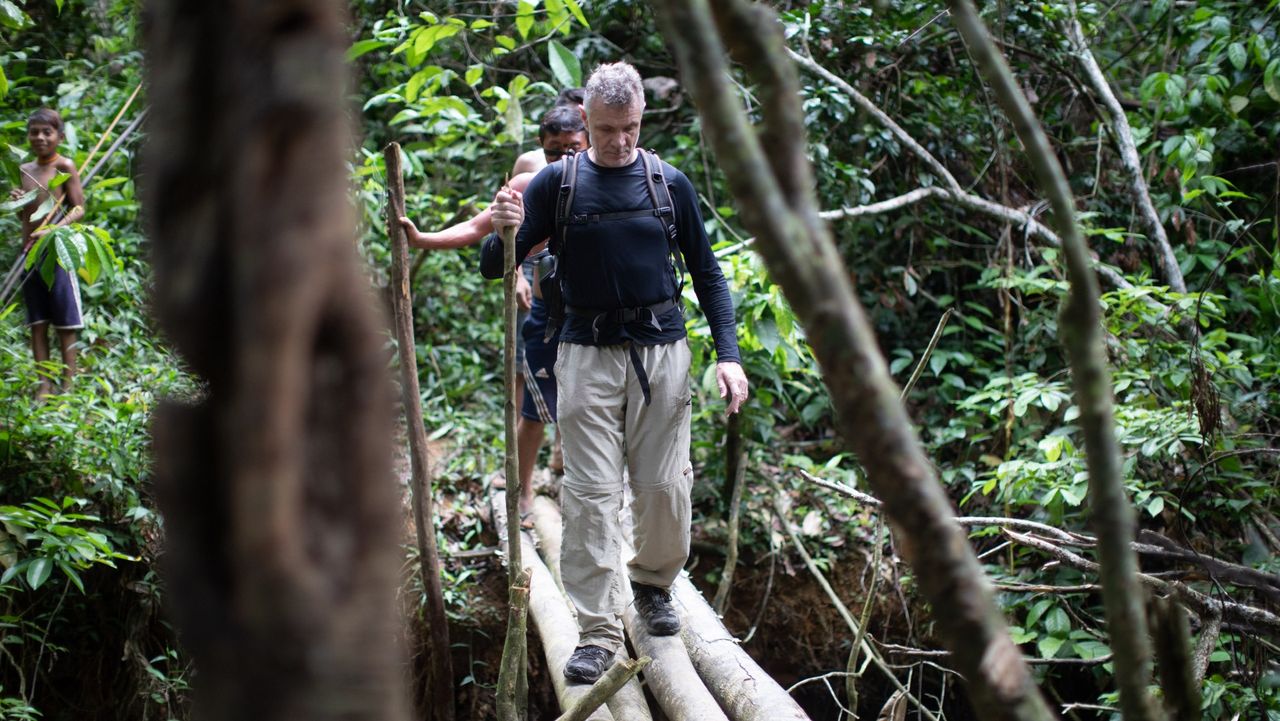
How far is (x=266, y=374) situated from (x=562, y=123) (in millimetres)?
3860

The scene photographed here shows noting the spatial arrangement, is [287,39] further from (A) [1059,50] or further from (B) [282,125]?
(A) [1059,50]

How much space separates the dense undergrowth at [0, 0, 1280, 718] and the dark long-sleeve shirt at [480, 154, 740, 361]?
0.82 metres

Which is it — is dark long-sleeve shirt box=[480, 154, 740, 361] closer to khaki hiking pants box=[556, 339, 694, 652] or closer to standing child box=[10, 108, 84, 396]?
khaki hiking pants box=[556, 339, 694, 652]

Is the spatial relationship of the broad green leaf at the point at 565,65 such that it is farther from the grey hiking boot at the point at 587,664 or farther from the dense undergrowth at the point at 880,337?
the grey hiking boot at the point at 587,664

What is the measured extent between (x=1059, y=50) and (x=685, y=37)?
20.4ft

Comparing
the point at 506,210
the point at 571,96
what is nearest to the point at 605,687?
the point at 506,210

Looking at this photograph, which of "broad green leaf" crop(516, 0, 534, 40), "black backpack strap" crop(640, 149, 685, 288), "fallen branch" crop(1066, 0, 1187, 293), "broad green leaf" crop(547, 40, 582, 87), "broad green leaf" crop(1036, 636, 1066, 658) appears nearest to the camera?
"black backpack strap" crop(640, 149, 685, 288)

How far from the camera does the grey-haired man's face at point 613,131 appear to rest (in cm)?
334

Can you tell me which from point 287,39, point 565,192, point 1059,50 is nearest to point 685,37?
point 287,39

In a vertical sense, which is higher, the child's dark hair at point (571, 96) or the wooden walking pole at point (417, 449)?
the child's dark hair at point (571, 96)

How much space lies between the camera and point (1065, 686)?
5.25 m

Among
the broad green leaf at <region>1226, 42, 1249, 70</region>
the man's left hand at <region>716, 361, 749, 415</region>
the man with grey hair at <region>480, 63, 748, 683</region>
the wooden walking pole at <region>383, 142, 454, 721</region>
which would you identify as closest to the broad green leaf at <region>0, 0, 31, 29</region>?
the wooden walking pole at <region>383, 142, 454, 721</region>

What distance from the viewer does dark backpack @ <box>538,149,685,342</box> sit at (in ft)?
11.2

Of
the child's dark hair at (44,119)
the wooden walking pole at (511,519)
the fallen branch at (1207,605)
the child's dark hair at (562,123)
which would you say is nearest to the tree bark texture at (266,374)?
the wooden walking pole at (511,519)
